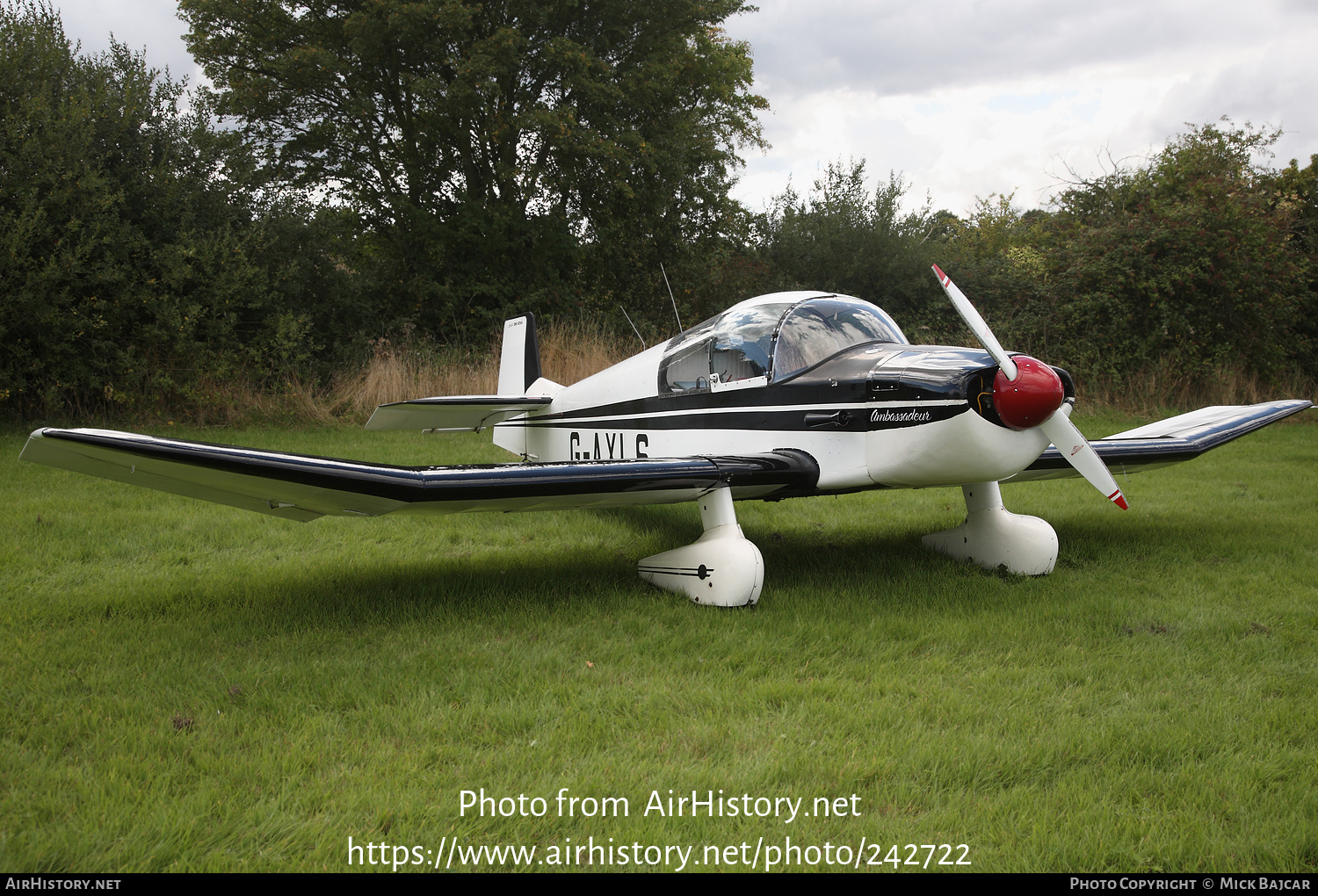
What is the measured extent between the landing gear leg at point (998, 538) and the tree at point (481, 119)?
13751mm

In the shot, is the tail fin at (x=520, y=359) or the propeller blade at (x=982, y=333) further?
the tail fin at (x=520, y=359)

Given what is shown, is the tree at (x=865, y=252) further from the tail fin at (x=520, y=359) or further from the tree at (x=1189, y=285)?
the tail fin at (x=520, y=359)

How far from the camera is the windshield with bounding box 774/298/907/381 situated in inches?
198

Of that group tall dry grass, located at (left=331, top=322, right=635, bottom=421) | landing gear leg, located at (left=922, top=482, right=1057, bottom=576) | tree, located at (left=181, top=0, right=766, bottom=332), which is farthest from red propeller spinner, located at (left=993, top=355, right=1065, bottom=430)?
tree, located at (left=181, top=0, right=766, bottom=332)

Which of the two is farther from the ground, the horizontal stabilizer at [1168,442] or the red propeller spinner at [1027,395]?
the red propeller spinner at [1027,395]

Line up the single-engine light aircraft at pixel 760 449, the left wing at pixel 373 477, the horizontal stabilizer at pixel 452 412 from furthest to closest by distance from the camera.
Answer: the horizontal stabilizer at pixel 452 412, the single-engine light aircraft at pixel 760 449, the left wing at pixel 373 477

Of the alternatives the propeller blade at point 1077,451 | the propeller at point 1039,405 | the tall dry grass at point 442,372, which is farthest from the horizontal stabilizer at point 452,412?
the tall dry grass at point 442,372

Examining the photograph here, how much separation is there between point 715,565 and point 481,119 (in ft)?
53.8

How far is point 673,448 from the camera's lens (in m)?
5.68

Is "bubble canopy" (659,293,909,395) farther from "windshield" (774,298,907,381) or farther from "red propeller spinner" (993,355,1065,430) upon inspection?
"red propeller spinner" (993,355,1065,430)

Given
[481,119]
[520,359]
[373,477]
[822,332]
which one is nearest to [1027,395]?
[822,332]

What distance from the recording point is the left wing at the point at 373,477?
11.0 feet
